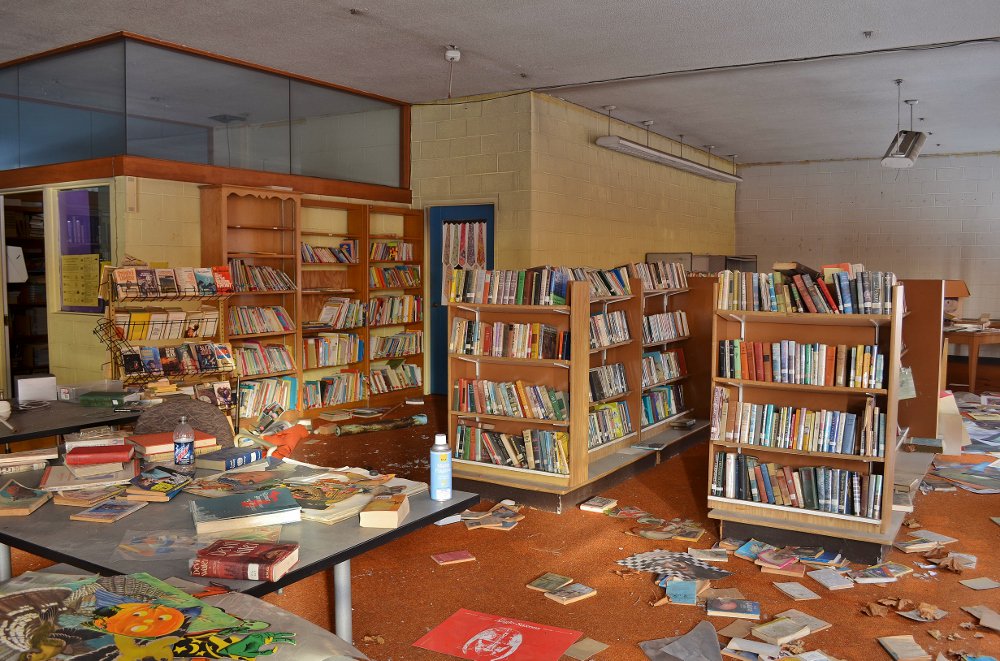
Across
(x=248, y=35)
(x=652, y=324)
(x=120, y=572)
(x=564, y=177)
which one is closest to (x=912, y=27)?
(x=652, y=324)

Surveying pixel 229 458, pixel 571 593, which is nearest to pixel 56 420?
pixel 229 458

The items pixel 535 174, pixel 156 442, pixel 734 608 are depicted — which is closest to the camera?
pixel 156 442

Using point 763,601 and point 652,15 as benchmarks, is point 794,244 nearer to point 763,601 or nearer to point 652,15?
point 652,15

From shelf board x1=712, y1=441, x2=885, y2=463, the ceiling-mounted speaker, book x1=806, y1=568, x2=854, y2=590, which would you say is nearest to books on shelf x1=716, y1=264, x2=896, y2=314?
shelf board x1=712, y1=441, x2=885, y2=463

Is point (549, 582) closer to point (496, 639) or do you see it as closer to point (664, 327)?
point (496, 639)

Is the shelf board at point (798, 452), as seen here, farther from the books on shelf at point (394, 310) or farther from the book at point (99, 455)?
the books on shelf at point (394, 310)

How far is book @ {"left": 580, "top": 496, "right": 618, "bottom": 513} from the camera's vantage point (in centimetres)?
504

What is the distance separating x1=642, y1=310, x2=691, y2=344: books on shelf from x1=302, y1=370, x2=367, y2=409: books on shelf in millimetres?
3230

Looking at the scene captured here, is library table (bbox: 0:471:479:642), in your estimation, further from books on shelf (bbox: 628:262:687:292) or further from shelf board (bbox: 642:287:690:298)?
shelf board (bbox: 642:287:690:298)

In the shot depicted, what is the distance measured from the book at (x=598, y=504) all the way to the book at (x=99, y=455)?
294cm

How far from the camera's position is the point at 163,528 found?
2354mm

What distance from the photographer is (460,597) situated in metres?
3.71

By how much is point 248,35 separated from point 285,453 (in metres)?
3.26

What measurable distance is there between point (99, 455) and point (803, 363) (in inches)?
134
